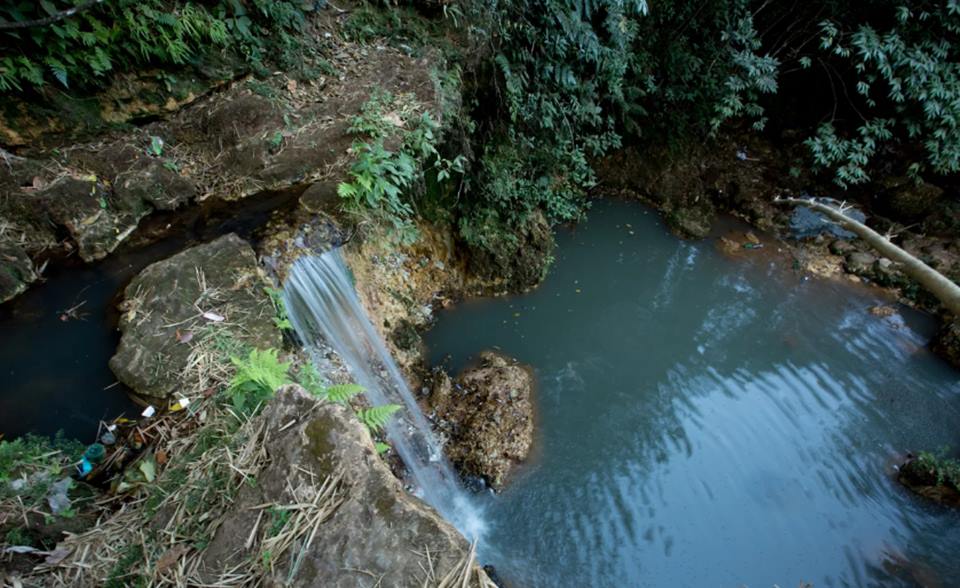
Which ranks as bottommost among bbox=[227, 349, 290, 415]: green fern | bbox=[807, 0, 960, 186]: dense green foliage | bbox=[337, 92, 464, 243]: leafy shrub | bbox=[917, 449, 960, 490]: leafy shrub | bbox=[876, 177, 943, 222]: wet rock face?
bbox=[917, 449, 960, 490]: leafy shrub

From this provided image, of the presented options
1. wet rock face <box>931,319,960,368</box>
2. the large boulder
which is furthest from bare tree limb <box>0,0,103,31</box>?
wet rock face <box>931,319,960,368</box>

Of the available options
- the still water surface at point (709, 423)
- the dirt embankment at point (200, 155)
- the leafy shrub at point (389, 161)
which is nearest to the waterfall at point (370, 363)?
the still water surface at point (709, 423)

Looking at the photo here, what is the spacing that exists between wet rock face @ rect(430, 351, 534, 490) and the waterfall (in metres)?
0.25

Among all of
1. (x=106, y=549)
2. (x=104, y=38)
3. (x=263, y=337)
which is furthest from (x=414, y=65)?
(x=106, y=549)

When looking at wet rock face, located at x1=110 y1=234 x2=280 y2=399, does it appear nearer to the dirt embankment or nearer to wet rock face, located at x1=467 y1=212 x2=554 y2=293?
the dirt embankment

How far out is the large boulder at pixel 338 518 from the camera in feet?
6.09

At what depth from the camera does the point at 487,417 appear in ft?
17.5

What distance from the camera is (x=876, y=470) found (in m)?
5.36

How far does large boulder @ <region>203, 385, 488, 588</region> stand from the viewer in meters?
1.86

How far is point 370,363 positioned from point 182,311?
6.20 feet

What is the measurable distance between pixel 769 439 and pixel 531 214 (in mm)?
4184

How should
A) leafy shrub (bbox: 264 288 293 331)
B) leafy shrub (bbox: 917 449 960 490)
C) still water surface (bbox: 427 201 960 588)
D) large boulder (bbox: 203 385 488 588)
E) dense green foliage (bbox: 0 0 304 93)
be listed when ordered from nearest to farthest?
large boulder (bbox: 203 385 488 588) < leafy shrub (bbox: 264 288 293 331) < dense green foliage (bbox: 0 0 304 93) < still water surface (bbox: 427 201 960 588) < leafy shrub (bbox: 917 449 960 490)

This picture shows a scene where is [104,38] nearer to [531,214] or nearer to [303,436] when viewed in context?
[303,436]

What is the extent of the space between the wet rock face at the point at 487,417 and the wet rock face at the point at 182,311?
2512 mm
